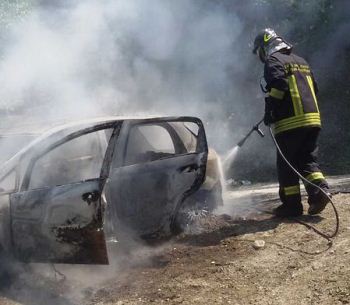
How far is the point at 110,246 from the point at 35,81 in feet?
33.4

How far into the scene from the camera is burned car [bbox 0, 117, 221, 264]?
370 cm

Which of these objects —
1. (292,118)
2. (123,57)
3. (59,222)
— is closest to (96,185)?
(59,222)

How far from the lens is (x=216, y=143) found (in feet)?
34.1

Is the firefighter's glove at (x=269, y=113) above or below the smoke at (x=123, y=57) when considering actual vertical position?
below

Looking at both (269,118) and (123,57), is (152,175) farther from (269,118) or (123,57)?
(123,57)

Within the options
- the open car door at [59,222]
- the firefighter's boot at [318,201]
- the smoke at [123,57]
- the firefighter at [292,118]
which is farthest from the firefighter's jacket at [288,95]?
the smoke at [123,57]

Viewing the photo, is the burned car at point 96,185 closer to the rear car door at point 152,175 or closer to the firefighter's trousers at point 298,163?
the rear car door at point 152,175

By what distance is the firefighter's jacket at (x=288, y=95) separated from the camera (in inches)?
185

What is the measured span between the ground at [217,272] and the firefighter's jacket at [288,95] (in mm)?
1021

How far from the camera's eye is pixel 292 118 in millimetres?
4781

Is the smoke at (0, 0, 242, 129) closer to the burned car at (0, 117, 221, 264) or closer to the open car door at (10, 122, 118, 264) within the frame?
the burned car at (0, 117, 221, 264)

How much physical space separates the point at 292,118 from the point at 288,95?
0.77ft

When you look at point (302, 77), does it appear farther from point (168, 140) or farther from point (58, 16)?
point (58, 16)

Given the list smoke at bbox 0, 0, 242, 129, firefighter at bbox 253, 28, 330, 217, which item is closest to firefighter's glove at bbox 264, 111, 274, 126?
firefighter at bbox 253, 28, 330, 217
